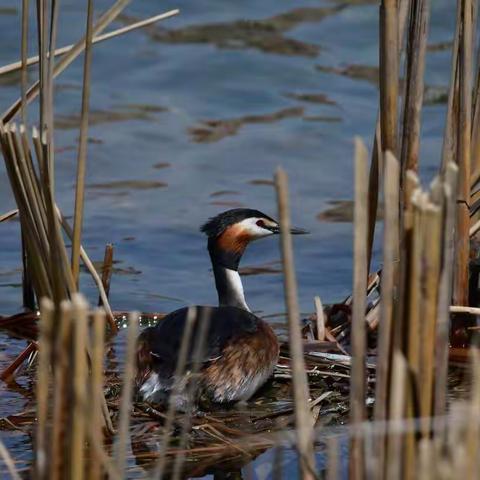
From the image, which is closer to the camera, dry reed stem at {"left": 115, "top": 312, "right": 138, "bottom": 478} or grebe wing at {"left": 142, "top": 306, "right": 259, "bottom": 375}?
dry reed stem at {"left": 115, "top": 312, "right": 138, "bottom": 478}

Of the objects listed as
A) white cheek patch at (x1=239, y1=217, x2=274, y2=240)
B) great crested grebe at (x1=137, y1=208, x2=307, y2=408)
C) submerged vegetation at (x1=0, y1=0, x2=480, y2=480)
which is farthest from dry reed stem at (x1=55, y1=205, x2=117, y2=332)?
white cheek patch at (x1=239, y1=217, x2=274, y2=240)

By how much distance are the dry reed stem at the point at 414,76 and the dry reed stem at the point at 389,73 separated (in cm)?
9

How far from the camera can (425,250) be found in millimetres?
2615

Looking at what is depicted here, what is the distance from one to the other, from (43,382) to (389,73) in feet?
6.90

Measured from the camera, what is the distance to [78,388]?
2.48 metres

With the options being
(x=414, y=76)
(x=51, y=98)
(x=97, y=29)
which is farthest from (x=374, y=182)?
(x=51, y=98)

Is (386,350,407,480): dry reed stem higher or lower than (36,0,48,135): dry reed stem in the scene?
lower

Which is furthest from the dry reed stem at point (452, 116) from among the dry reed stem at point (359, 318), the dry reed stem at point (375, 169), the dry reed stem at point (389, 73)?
the dry reed stem at point (359, 318)

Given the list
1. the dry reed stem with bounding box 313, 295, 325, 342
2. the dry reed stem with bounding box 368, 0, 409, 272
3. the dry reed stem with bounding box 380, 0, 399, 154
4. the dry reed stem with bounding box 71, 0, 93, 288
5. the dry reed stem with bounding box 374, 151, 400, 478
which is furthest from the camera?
the dry reed stem with bounding box 313, 295, 325, 342

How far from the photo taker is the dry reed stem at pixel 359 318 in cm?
272

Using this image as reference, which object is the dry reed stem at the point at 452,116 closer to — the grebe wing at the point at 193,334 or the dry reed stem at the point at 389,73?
the dry reed stem at the point at 389,73

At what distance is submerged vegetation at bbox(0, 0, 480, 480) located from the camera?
255 centimetres

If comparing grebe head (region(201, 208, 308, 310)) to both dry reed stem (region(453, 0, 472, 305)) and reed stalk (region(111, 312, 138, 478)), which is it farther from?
reed stalk (region(111, 312, 138, 478))

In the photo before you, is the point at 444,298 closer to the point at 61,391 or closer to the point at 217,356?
the point at 61,391
